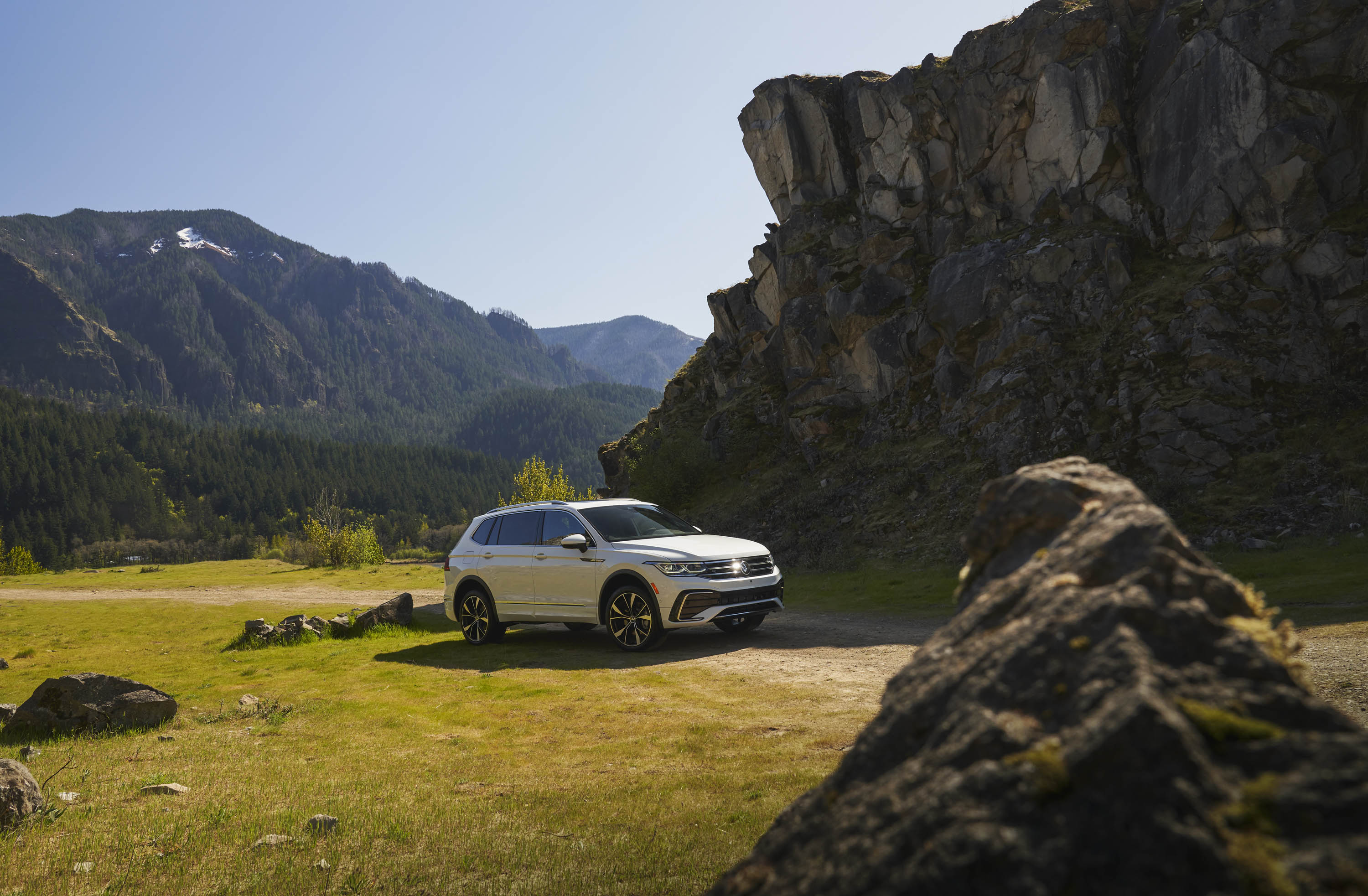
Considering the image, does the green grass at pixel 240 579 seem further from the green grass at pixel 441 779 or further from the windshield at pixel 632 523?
the green grass at pixel 441 779

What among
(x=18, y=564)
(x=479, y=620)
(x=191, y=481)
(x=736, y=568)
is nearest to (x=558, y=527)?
(x=479, y=620)

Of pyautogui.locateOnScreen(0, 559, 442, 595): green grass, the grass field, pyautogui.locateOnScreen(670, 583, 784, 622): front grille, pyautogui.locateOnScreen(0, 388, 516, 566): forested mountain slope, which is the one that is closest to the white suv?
pyautogui.locateOnScreen(670, 583, 784, 622): front grille

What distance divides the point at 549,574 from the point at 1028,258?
21.8 m

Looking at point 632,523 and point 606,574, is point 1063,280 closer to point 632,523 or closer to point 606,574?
point 632,523

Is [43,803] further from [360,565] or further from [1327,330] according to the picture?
[360,565]

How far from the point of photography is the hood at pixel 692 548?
37.0 feet

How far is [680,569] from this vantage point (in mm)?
11211

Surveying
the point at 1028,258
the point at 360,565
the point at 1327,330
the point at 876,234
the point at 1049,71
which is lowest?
the point at 360,565

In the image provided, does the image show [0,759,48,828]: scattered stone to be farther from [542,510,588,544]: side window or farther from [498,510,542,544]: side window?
[498,510,542,544]: side window

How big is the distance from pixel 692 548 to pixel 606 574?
131 cm

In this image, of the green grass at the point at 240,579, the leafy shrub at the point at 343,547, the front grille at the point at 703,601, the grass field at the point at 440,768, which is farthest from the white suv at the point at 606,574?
the leafy shrub at the point at 343,547

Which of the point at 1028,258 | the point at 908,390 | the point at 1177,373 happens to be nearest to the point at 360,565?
the point at 908,390

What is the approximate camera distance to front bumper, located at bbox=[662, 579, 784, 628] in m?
11.1

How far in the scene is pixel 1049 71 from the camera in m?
29.2
